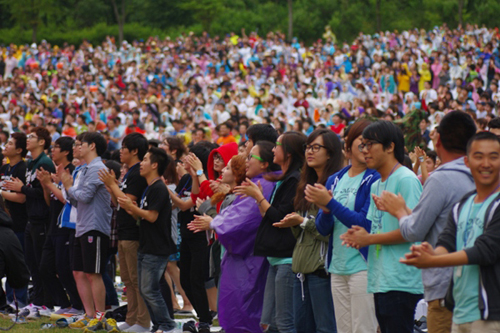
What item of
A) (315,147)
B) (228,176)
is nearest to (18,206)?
(228,176)

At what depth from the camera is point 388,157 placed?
4.68 meters

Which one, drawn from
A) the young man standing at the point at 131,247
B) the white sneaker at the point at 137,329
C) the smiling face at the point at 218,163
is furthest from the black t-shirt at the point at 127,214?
the white sneaker at the point at 137,329

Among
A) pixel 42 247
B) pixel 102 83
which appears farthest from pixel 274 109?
pixel 42 247

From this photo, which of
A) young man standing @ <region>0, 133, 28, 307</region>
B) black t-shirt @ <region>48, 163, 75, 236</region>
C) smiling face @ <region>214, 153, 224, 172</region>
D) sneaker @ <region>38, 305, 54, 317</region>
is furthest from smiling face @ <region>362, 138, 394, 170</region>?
young man standing @ <region>0, 133, 28, 307</region>

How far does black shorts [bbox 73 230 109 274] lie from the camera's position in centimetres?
821

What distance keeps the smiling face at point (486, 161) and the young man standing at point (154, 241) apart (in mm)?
4333

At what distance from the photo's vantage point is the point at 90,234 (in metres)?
8.27

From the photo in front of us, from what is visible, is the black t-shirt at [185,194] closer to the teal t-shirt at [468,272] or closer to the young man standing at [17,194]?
the young man standing at [17,194]

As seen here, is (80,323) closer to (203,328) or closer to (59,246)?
Answer: (59,246)

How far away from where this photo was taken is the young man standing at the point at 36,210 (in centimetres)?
920

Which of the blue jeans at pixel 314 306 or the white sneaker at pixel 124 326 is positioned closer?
the blue jeans at pixel 314 306

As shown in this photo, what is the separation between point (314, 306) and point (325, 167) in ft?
3.37

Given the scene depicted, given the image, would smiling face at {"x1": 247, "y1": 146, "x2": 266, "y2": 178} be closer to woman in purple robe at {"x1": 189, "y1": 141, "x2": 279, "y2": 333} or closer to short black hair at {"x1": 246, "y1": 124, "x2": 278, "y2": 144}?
woman in purple robe at {"x1": 189, "y1": 141, "x2": 279, "y2": 333}

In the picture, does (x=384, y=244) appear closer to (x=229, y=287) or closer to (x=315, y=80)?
(x=229, y=287)
